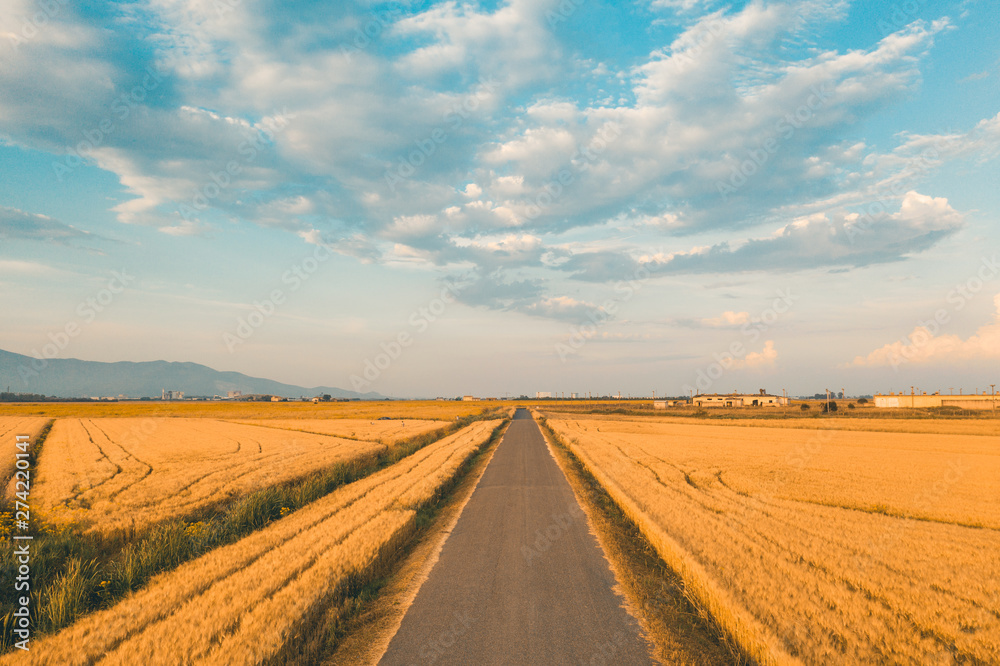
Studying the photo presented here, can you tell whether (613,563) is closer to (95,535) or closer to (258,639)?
(258,639)

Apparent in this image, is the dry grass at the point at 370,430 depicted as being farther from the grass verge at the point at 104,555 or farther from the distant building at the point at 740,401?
the distant building at the point at 740,401

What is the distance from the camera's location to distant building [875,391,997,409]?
10042 cm

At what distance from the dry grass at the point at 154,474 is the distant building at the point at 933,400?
128538 mm

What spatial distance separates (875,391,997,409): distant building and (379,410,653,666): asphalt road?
126777 millimetres

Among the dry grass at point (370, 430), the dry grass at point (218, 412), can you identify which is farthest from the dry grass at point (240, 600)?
the dry grass at point (218, 412)

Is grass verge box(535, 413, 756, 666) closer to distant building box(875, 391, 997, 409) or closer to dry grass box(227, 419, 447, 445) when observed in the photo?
dry grass box(227, 419, 447, 445)

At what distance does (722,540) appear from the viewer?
10180 mm

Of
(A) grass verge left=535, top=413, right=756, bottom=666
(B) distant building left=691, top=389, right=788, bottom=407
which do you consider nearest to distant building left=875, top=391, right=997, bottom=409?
(B) distant building left=691, top=389, right=788, bottom=407

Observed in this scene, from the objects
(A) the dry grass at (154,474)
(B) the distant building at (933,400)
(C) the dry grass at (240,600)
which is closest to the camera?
(C) the dry grass at (240,600)

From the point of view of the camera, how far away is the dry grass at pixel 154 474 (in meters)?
12.7

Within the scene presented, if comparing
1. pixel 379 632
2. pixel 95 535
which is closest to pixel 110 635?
pixel 379 632

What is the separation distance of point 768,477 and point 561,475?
9.39 m

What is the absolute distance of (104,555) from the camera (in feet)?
33.6

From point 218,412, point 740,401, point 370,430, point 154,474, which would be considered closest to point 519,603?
point 154,474
